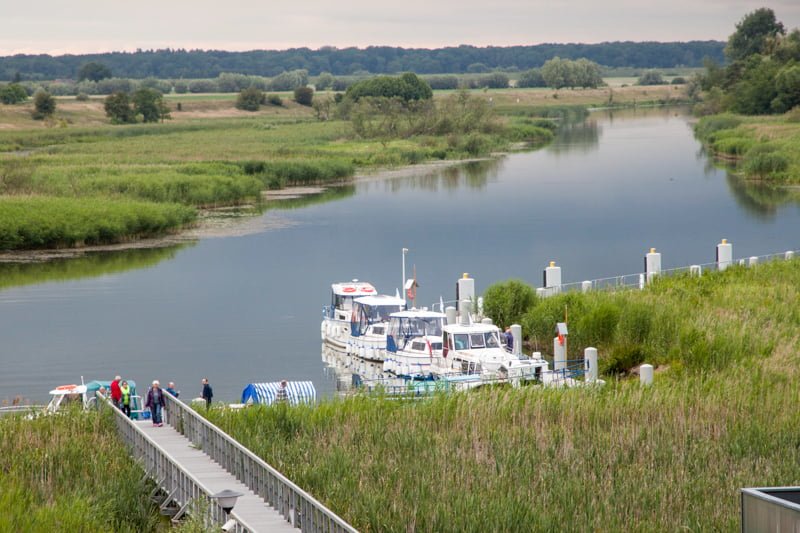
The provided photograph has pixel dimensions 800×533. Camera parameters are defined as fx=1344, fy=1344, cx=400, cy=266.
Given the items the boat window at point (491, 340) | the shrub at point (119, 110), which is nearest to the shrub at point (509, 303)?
the boat window at point (491, 340)

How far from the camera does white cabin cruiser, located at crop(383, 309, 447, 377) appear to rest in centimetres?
3491

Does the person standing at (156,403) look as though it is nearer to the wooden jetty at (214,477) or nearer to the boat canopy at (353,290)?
the wooden jetty at (214,477)

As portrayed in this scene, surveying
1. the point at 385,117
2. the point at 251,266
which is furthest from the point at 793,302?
the point at 385,117

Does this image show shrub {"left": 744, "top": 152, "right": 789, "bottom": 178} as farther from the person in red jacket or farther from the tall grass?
the person in red jacket

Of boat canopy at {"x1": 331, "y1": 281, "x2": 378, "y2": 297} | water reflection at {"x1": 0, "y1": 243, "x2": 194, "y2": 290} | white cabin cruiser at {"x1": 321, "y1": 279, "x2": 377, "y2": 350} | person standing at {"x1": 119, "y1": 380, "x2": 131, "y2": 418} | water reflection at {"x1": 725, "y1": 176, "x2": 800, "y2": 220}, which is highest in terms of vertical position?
person standing at {"x1": 119, "y1": 380, "x2": 131, "y2": 418}

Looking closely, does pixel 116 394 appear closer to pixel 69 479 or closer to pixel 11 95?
pixel 69 479

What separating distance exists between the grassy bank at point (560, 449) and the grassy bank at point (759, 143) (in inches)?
2167

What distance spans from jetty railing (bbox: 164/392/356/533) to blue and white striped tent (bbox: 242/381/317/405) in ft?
16.9

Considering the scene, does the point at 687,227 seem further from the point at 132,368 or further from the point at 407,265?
the point at 132,368

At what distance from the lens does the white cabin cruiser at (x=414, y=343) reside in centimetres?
3491

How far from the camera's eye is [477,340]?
33.9 metres

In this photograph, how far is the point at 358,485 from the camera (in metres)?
20.2

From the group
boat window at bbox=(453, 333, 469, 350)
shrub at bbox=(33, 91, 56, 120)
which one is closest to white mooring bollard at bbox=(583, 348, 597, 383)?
boat window at bbox=(453, 333, 469, 350)

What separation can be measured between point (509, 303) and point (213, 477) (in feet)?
64.4
